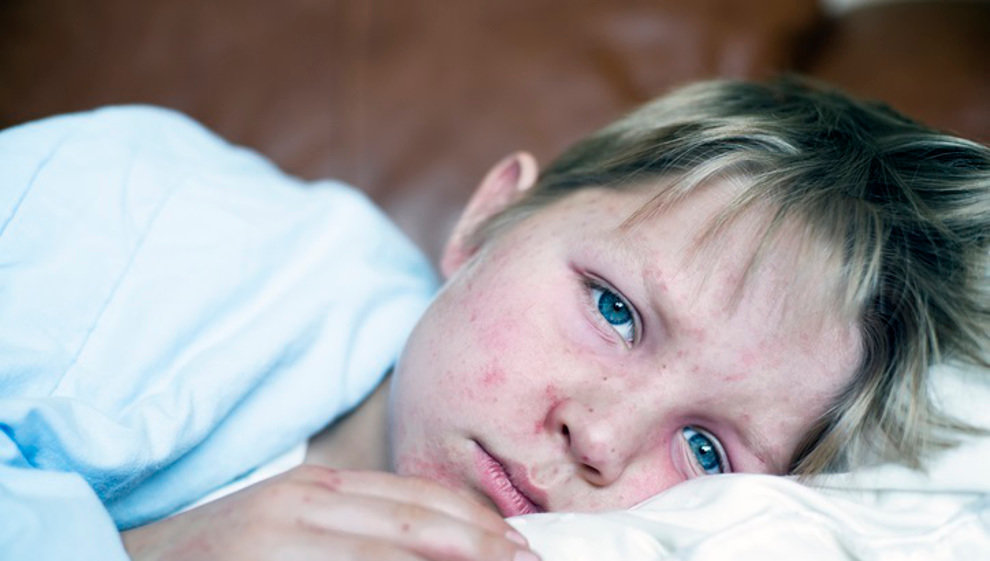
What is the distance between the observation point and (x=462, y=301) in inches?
32.8

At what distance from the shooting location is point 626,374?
2.42 ft

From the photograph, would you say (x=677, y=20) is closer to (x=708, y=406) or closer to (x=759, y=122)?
(x=759, y=122)

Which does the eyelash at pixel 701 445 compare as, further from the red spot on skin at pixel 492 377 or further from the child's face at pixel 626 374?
the red spot on skin at pixel 492 377

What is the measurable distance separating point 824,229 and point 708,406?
0.62 ft

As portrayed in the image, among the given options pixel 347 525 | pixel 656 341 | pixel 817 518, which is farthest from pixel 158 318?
pixel 817 518

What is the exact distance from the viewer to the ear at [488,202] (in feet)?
3.23

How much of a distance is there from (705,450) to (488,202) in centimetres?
40

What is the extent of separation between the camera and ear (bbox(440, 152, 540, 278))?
38.8 inches

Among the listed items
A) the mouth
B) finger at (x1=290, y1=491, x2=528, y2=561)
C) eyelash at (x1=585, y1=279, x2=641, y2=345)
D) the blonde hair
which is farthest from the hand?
the blonde hair

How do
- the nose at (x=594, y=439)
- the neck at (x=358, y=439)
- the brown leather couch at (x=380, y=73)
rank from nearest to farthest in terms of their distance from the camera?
the nose at (x=594, y=439), the neck at (x=358, y=439), the brown leather couch at (x=380, y=73)

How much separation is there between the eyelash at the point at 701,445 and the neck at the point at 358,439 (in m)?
0.32

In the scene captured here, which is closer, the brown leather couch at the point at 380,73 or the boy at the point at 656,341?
the boy at the point at 656,341

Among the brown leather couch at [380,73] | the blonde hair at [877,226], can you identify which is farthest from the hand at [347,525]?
the brown leather couch at [380,73]

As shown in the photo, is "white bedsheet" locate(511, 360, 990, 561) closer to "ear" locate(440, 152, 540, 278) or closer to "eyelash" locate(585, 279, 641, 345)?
"eyelash" locate(585, 279, 641, 345)
